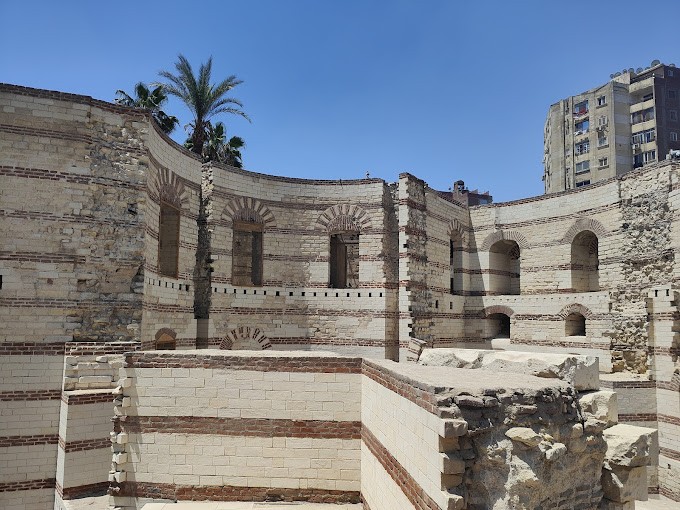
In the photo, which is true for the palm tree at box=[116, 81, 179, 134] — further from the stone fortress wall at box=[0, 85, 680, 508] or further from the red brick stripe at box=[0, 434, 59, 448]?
the red brick stripe at box=[0, 434, 59, 448]

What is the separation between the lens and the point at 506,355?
7926mm

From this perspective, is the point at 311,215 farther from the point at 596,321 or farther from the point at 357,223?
the point at 596,321

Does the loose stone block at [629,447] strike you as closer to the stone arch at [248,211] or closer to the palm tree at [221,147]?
the stone arch at [248,211]

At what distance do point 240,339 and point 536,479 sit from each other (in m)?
11.7

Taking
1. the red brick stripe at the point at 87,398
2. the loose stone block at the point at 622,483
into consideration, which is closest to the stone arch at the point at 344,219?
the red brick stripe at the point at 87,398

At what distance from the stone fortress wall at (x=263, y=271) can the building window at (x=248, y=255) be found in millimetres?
47

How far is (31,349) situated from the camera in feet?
34.1

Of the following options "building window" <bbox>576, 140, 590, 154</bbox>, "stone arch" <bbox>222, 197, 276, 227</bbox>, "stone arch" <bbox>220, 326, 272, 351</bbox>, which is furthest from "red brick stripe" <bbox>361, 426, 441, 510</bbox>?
"building window" <bbox>576, 140, 590, 154</bbox>

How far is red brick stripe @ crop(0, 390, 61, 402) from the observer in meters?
10.2

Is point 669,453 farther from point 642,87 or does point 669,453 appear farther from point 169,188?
point 642,87

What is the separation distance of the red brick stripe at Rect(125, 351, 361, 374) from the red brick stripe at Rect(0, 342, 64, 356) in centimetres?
328

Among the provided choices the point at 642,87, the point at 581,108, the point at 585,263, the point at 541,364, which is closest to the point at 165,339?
the point at 541,364

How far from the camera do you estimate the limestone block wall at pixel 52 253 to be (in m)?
10.3

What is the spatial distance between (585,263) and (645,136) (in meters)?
26.4
